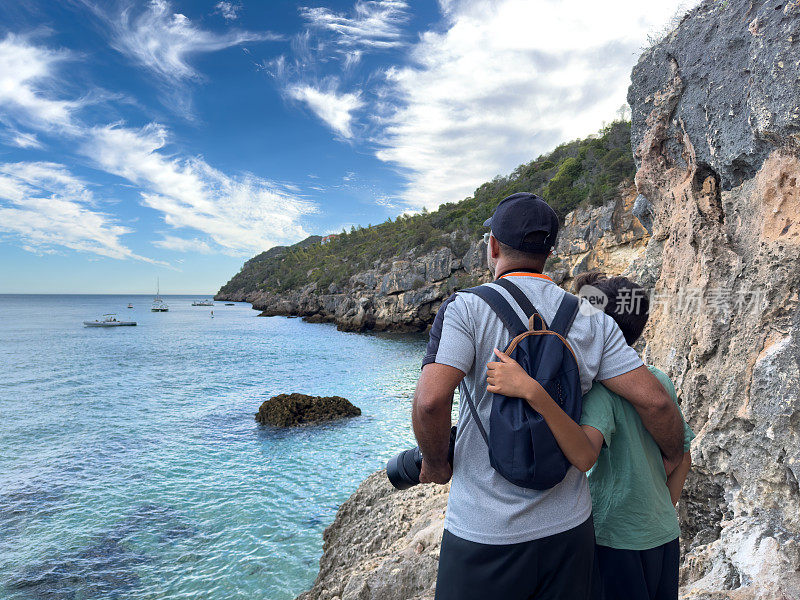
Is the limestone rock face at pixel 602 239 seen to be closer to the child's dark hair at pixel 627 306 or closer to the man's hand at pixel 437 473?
the child's dark hair at pixel 627 306

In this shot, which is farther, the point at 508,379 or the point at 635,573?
the point at 635,573

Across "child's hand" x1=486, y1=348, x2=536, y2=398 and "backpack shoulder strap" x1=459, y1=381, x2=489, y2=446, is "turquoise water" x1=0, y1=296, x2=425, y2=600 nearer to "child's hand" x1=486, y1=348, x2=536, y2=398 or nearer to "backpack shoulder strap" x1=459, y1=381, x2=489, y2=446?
"backpack shoulder strap" x1=459, y1=381, x2=489, y2=446

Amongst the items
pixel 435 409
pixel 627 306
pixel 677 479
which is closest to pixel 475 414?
pixel 435 409

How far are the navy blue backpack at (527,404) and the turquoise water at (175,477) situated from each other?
20.1 feet

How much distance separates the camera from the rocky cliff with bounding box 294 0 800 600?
246cm

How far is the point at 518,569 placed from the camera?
1.39 m

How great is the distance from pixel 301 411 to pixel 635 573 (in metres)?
13.2

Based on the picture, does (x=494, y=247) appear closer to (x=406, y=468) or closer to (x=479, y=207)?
(x=406, y=468)

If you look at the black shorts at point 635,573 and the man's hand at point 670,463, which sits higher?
the man's hand at point 670,463

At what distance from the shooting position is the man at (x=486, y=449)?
4.60 feet

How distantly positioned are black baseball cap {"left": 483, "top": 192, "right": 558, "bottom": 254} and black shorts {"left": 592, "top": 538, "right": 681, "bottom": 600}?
1206 millimetres

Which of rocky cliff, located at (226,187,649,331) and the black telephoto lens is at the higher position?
rocky cliff, located at (226,187,649,331)

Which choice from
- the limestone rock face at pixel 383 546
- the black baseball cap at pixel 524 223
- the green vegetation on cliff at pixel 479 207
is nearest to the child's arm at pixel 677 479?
the black baseball cap at pixel 524 223

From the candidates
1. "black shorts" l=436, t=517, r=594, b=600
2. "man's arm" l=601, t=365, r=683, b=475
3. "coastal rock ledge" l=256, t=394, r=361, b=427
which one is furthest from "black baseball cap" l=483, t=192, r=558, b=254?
"coastal rock ledge" l=256, t=394, r=361, b=427
